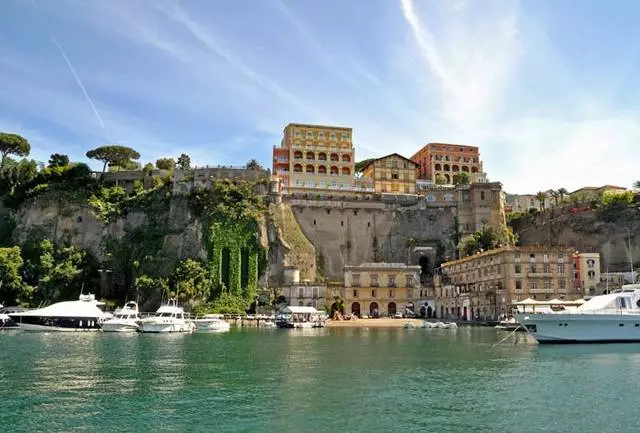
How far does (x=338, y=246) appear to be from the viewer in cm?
8556

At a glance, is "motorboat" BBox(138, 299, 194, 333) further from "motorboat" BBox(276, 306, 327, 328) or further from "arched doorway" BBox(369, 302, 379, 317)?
"arched doorway" BBox(369, 302, 379, 317)

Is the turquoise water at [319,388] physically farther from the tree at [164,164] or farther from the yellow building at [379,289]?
the tree at [164,164]

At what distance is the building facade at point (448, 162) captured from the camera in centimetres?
11019

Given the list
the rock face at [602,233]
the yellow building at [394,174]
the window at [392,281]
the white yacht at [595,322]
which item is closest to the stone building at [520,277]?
the window at [392,281]

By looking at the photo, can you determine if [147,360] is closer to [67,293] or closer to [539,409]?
[539,409]

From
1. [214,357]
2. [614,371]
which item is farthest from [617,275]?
[214,357]

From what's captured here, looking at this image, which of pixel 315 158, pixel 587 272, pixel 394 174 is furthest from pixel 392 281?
pixel 315 158

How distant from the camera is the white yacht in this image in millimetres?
43719

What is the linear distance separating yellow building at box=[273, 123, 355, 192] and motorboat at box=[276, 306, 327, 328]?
89.5 feet

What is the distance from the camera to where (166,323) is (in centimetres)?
5803

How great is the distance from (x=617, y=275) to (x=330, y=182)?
4133 centimetres

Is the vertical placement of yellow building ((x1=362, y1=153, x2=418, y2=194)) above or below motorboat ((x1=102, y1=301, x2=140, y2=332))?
above

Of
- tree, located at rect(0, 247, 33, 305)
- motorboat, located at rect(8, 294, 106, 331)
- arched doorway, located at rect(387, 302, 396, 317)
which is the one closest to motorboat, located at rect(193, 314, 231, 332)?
motorboat, located at rect(8, 294, 106, 331)

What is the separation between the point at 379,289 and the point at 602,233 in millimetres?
29780
